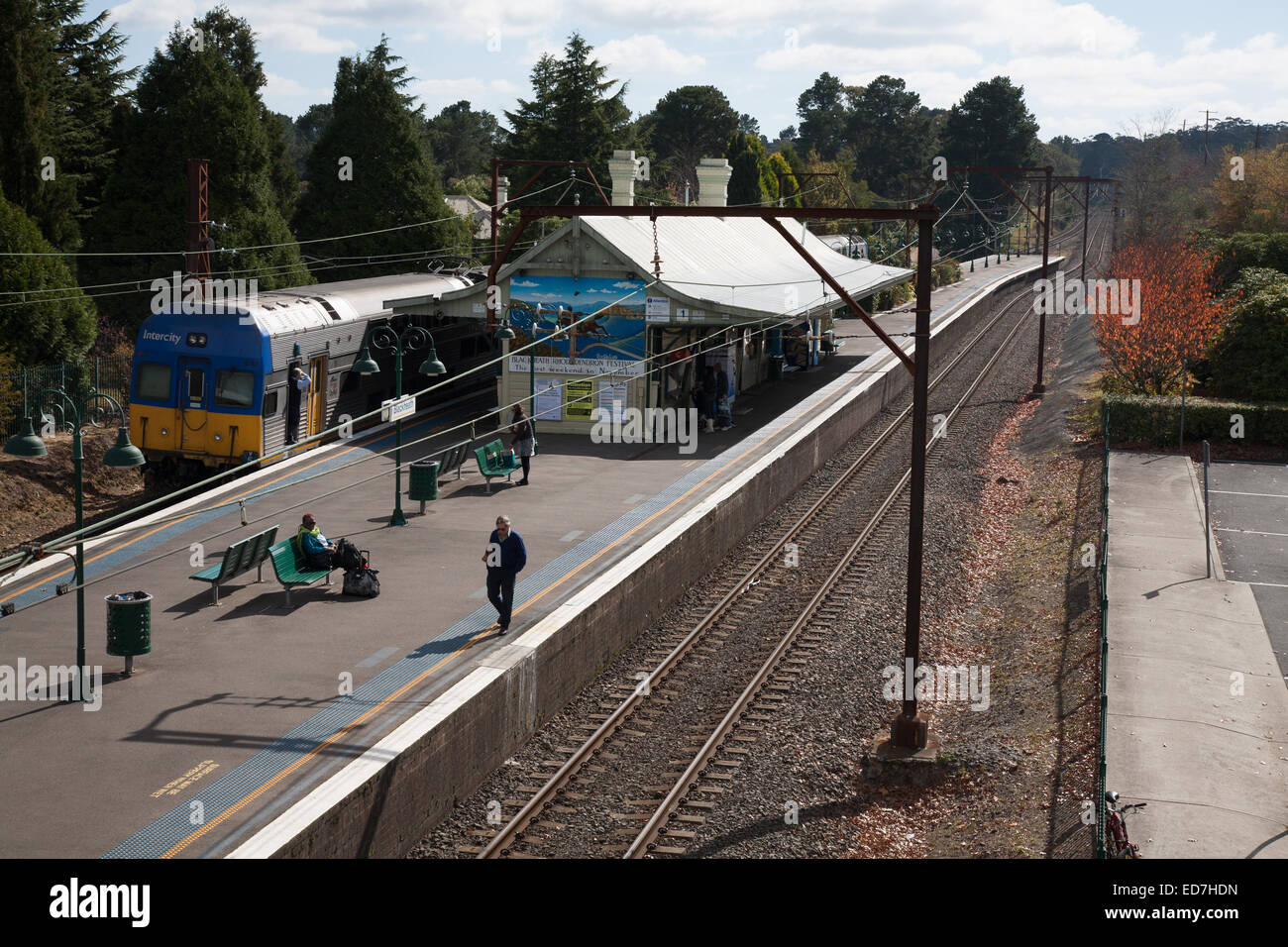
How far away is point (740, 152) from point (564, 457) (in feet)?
172

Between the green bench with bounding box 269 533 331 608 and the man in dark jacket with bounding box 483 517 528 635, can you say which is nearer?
the man in dark jacket with bounding box 483 517 528 635

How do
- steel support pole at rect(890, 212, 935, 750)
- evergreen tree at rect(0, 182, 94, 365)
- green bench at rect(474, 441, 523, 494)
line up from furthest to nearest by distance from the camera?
evergreen tree at rect(0, 182, 94, 365), green bench at rect(474, 441, 523, 494), steel support pole at rect(890, 212, 935, 750)

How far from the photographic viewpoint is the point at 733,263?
37.7 m

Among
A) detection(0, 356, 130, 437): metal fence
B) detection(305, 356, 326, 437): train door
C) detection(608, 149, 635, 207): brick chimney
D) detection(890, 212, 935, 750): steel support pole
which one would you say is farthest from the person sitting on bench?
detection(608, 149, 635, 207): brick chimney

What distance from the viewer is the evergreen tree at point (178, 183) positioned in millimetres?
41938

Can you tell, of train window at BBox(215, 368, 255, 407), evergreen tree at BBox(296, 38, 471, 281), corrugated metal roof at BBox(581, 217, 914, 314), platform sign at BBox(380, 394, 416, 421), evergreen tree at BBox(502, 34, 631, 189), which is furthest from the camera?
evergreen tree at BBox(502, 34, 631, 189)

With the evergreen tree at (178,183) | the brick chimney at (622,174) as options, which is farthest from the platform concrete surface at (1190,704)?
the evergreen tree at (178,183)

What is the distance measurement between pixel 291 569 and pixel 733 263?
23422 mm

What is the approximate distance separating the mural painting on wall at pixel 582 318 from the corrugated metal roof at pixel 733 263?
102 centimetres

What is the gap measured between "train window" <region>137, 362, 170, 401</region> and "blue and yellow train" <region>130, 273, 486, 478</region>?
0.07ft

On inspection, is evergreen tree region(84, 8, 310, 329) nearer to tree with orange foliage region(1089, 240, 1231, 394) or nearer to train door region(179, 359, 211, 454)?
train door region(179, 359, 211, 454)

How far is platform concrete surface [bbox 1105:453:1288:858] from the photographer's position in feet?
39.9

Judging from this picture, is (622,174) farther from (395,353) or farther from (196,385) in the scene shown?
(395,353)
